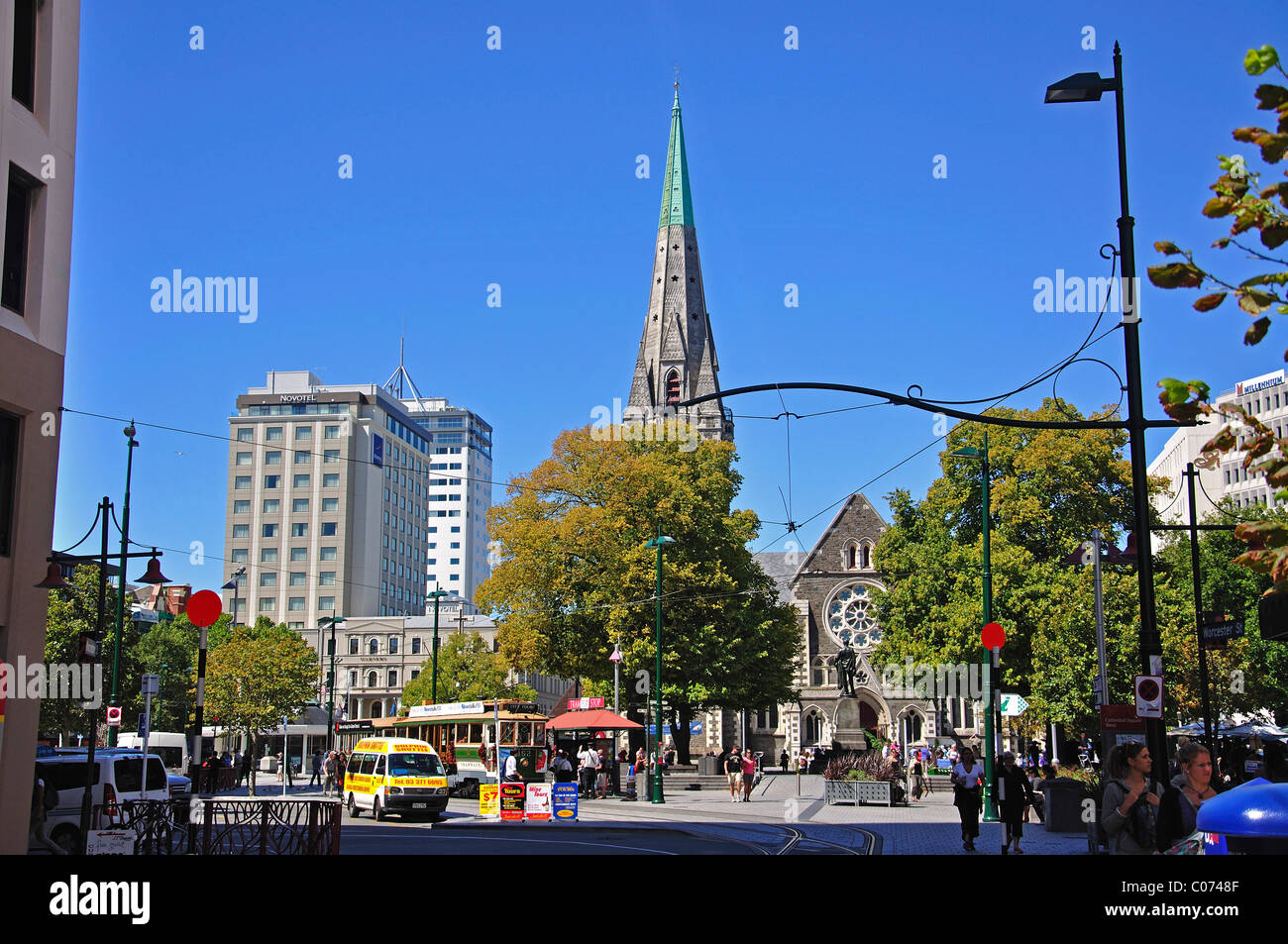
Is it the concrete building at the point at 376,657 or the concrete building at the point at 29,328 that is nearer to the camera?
the concrete building at the point at 29,328

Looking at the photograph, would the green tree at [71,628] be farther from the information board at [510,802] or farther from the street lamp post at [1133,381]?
the street lamp post at [1133,381]

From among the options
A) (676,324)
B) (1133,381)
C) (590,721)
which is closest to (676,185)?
(676,324)

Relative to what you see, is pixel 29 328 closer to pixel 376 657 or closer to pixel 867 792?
pixel 867 792

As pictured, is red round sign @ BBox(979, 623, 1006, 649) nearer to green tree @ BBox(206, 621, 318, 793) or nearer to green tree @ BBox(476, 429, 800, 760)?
green tree @ BBox(476, 429, 800, 760)

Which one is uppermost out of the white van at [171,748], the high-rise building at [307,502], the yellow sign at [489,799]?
the high-rise building at [307,502]

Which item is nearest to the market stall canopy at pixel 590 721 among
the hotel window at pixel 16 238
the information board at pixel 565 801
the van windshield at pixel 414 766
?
the van windshield at pixel 414 766

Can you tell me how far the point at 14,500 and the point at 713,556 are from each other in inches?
1321

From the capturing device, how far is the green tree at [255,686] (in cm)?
5847

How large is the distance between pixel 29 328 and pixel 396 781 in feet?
50.1

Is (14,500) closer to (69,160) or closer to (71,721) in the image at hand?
(69,160)

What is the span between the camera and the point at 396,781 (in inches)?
1175

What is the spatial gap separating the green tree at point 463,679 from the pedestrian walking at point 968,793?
67620 mm

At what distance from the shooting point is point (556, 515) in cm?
4956

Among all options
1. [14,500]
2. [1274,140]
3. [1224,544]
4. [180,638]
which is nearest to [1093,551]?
[14,500]
